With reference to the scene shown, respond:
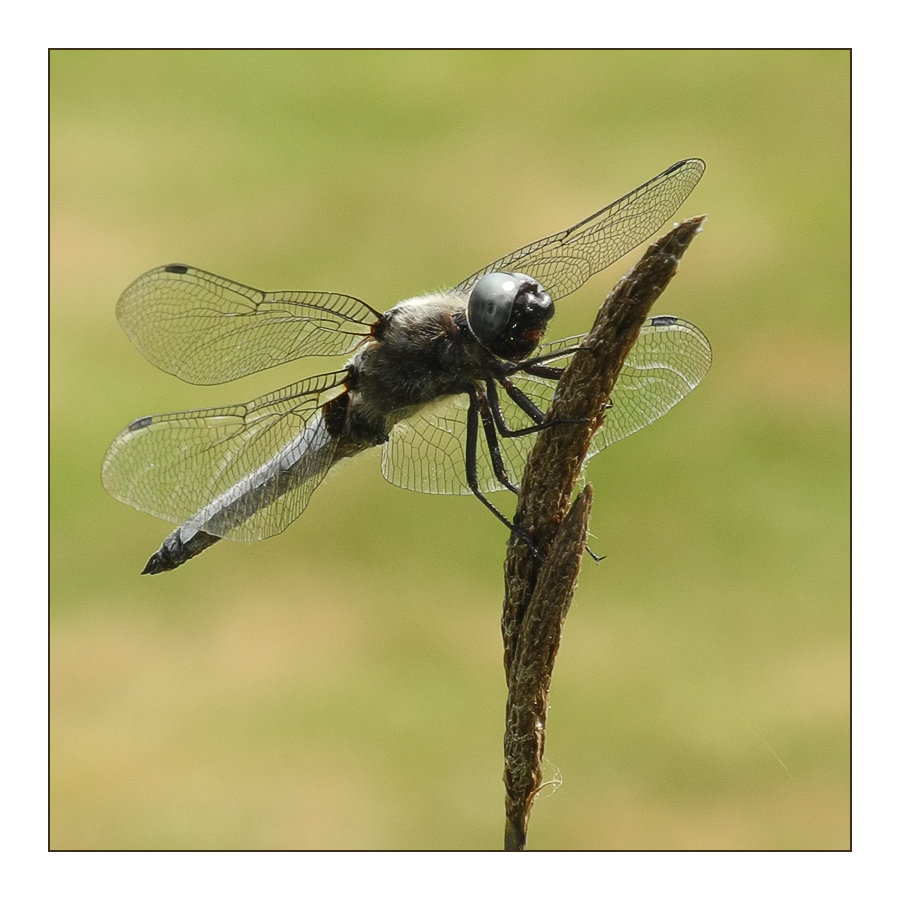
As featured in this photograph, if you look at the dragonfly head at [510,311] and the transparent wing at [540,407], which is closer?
the dragonfly head at [510,311]

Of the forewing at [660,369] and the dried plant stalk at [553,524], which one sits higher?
the forewing at [660,369]

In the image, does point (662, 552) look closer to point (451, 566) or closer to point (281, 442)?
point (451, 566)

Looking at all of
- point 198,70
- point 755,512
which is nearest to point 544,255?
point 755,512

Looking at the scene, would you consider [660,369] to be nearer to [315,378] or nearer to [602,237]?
[602,237]

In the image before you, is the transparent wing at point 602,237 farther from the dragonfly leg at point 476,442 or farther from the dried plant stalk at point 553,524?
the dried plant stalk at point 553,524

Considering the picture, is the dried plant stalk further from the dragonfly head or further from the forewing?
the forewing

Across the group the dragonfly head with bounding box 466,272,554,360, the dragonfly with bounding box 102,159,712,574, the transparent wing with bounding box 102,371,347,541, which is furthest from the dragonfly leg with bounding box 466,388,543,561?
the transparent wing with bounding box 102,371,347,541

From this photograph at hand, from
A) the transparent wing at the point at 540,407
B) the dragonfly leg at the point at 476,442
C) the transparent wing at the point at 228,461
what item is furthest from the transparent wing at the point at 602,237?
the transparent wing at the point at 228,461
